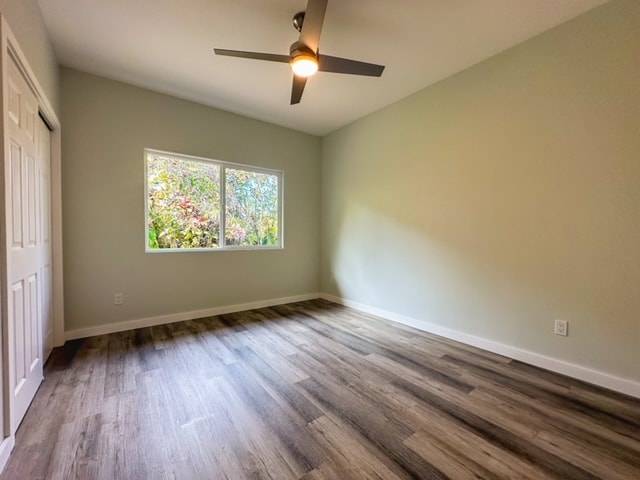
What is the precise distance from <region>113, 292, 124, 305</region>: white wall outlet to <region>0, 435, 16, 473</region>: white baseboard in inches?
70.7

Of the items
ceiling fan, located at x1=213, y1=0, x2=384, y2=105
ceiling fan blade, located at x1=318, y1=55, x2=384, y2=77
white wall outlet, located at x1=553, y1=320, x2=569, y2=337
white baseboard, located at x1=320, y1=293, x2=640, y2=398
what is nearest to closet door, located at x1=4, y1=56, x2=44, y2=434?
ceiling fan, located at x1=213, y1=0, x2=384, y2=105

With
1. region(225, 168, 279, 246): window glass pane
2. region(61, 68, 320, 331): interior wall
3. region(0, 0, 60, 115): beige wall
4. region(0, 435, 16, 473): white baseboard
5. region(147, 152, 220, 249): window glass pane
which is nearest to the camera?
region(0, 435, 16, 473): white baseboard

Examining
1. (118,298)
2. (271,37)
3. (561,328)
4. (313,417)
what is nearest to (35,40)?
(271,37)

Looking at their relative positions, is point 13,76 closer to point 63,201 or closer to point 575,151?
point 63,201

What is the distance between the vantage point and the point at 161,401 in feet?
5.94

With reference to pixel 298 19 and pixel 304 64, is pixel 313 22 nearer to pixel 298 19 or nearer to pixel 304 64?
pixel 304 64

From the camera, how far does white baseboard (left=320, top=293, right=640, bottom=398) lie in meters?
1.94

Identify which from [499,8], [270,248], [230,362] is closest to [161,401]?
[230,362]

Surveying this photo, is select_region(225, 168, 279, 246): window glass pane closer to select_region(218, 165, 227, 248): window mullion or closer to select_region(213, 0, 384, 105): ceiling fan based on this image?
select_region(218, 165, 227, 248): window mullion

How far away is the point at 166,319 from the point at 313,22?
3354 millimetres

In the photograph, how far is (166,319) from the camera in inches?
131

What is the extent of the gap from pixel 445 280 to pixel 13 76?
3658 millimetres

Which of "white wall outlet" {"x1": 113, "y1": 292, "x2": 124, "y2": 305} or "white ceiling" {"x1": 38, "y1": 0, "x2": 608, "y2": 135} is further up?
"white ceiling" {"x1": 38, "y1": 0, "x2": 608, "y2": 135}

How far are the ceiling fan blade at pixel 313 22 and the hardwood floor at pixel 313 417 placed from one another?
2.39m
